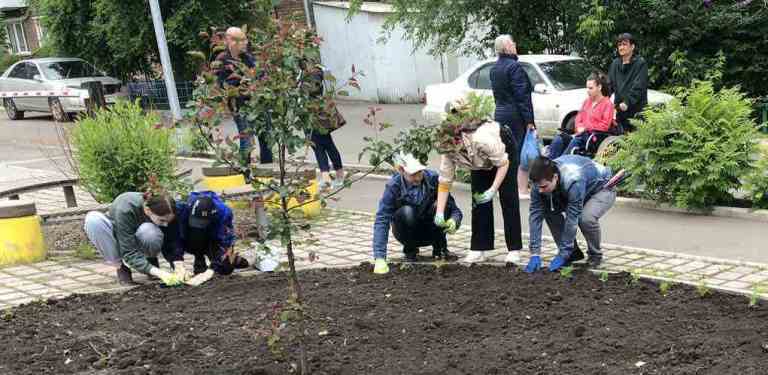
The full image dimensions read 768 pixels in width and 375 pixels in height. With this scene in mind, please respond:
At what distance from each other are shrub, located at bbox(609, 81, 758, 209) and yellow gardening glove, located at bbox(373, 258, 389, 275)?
3.24 m

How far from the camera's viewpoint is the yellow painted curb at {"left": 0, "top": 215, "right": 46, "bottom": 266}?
7719 millimetres

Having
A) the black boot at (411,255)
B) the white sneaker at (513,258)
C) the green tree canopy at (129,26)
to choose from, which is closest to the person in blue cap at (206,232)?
the black boot at (411,255)

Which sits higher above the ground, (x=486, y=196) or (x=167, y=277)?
(x=486, y=196)

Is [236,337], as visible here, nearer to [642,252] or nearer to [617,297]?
[617,297]

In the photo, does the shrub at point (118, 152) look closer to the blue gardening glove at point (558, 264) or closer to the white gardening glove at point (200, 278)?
the white gardening glove at point (200, 278)

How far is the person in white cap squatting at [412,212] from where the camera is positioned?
22.4 feet

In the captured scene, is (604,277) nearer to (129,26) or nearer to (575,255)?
(575,255)

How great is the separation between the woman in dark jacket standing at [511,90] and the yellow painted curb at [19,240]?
15.5 ft

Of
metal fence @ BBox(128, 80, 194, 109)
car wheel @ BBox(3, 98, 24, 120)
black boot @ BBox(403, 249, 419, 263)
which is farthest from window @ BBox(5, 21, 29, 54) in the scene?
black boot @ BBox(403, 249, 419, 263)

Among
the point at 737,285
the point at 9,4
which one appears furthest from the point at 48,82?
the point at 737,285

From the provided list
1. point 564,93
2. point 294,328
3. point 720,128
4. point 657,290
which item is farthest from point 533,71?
point 294,328

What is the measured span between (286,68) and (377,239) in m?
2.64

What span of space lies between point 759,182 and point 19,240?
6.71 metres

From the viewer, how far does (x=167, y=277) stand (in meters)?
6.68
